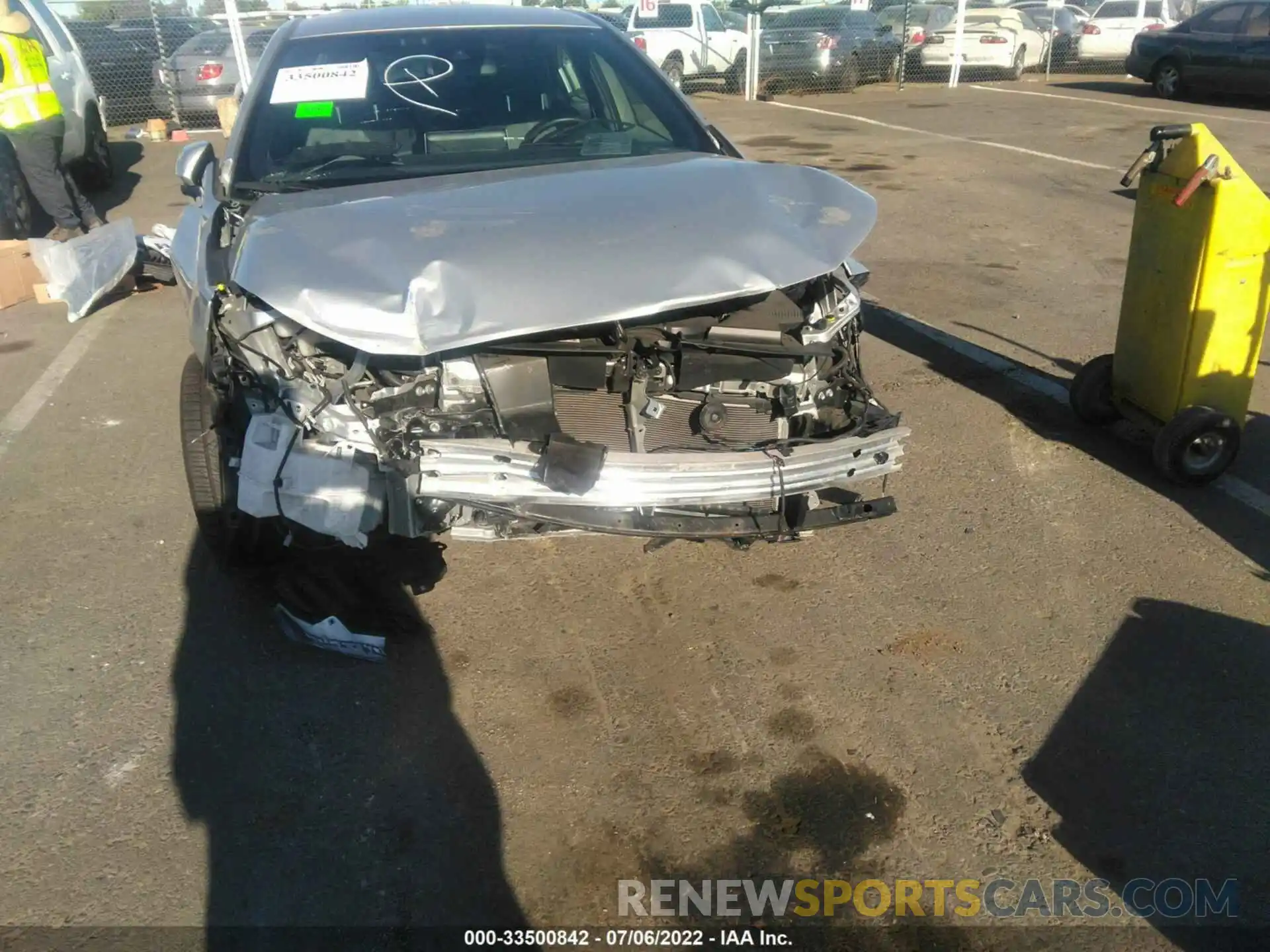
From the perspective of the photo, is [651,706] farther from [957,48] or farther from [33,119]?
[957,48]

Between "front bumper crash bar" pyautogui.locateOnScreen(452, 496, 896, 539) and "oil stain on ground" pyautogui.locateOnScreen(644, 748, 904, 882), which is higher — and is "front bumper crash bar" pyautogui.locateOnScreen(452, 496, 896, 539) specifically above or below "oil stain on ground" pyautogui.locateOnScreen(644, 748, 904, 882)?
above

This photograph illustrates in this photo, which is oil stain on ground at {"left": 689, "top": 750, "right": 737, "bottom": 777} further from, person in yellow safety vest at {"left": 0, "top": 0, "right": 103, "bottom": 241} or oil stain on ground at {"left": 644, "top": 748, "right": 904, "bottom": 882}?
person in yellow safety vest at {"left": 0, "top": 0, "right": 103, "bottom": 241}

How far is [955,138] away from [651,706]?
12.1 meters

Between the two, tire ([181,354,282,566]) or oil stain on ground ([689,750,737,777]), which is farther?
tire ([181,354,282,566])

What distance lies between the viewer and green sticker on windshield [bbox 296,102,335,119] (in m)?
3.95

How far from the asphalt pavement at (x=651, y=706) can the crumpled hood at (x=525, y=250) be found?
1.14 metres

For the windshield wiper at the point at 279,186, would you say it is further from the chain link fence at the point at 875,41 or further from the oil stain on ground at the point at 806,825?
the chain link fence at the point at 875,41

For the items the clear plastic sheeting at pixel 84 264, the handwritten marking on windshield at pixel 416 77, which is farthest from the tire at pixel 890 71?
the handwritten marking on windshield at pixel 416 77

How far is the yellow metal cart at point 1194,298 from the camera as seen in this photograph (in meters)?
3.91

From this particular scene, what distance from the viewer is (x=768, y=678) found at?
126 inches

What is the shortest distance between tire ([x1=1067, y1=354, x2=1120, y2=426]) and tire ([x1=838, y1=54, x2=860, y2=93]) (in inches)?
616

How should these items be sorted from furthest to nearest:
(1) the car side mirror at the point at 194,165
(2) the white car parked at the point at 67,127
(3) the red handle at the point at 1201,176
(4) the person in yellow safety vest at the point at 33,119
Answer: (2) the white car parked at the point at 67,127
(4) the person in yellow safety vest at the point at 33,119
(1) the car side mirror at the point at 194,165
(3) the red handle at the point at 1201,176

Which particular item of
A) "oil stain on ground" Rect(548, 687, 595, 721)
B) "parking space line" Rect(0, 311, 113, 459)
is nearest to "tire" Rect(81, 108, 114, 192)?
"parking space line" Rect(0, 311, 113, 459)

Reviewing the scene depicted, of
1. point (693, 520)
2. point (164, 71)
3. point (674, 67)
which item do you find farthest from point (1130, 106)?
point (693, 520)
